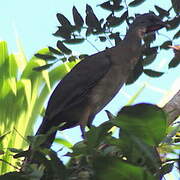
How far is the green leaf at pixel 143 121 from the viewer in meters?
1.19

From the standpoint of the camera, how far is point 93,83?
10.2 ft

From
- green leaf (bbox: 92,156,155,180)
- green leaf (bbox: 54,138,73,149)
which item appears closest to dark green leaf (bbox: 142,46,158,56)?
green leaf (bbox: 54,138,73,149)

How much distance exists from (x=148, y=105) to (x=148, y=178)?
0.46 feet

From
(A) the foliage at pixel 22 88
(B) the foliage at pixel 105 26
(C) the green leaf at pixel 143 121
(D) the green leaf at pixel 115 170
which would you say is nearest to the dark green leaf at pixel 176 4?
(B) the foliage at pixel 105 26

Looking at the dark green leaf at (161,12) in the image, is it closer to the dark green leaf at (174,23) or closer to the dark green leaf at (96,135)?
the dark green leaf at (174,23)

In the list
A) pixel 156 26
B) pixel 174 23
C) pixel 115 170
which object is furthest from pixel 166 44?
pixel 115 170

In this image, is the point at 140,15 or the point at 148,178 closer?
the point at 148,178

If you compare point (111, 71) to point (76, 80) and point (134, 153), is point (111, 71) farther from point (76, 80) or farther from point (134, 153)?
point (134, 153)

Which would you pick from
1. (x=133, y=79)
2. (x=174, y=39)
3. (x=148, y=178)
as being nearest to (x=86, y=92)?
(x=133, y=79)

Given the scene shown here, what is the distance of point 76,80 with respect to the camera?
3.10 metres

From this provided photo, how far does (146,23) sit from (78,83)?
465 mm

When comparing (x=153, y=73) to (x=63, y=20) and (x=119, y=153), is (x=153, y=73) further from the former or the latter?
(x=119, y=153)

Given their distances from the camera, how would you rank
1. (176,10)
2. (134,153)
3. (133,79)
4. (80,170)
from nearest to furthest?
(134,153) < (80,170) < (176,10) < (133,79)

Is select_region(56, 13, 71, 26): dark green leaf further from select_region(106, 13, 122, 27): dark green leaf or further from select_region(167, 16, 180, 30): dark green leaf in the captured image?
select_region(167, 16, 180, 30): dark green leaf
